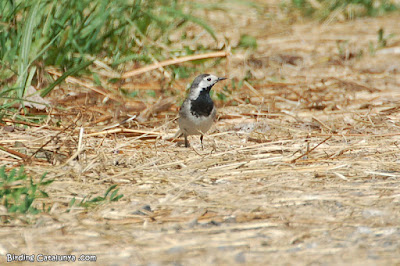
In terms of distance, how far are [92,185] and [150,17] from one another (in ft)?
10.1

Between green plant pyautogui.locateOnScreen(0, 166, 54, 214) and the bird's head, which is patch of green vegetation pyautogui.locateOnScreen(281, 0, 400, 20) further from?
green plant pyautogui.locateOnScreen(0, 166, 54, 214)

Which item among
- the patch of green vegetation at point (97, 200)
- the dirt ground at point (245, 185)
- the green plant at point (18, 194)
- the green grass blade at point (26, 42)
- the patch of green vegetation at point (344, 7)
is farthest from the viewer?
the patch of green vegetation at point (344, 7)

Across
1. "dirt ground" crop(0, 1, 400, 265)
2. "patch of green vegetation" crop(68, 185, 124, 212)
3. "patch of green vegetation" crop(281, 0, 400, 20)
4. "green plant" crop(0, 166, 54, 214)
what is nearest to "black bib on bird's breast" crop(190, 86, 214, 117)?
"dirt ground" crop(0, 1, 400, 265)

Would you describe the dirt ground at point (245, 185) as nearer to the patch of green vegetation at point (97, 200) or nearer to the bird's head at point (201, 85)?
the patch of green vegetation at point (97, 200)

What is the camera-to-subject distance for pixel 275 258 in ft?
9.10

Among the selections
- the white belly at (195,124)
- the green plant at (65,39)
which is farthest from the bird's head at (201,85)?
the green plant at (65,39)

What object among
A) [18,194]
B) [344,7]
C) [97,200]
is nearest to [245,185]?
[97,200]

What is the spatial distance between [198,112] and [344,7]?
5.59m

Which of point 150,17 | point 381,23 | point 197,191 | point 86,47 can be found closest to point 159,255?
point 197,191

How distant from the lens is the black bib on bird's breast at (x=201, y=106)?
5309 millimetres

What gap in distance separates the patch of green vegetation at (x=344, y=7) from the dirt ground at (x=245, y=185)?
3246 millimetres

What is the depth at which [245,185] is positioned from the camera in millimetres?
3867

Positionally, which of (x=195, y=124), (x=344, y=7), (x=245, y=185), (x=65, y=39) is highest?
(x=65, y=39)

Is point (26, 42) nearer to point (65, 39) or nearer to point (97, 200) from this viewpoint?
point (65, 39)
